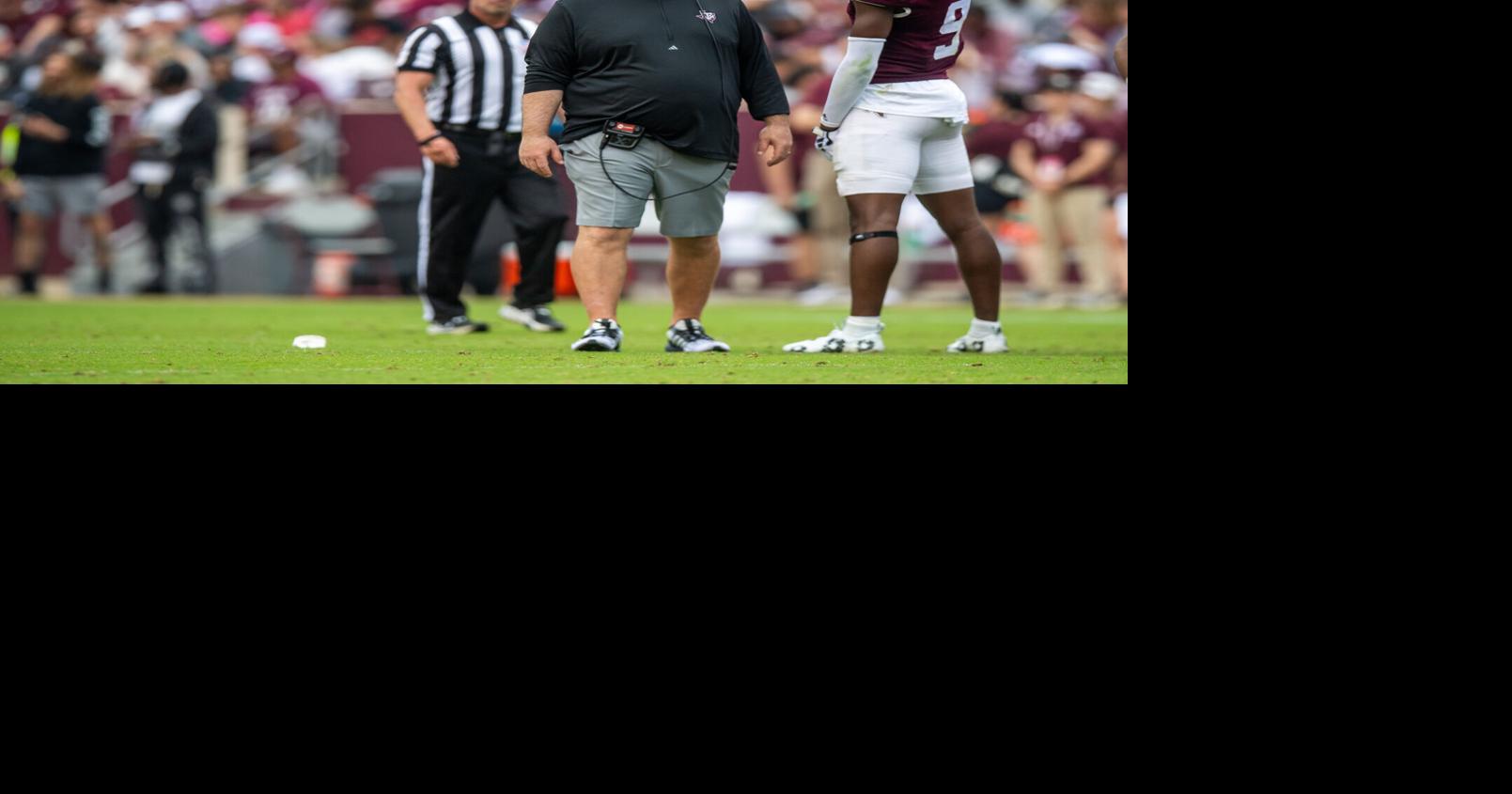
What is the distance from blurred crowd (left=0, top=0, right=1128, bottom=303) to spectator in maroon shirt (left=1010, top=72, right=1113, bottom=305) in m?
0.01

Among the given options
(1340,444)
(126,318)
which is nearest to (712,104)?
(1340,444)

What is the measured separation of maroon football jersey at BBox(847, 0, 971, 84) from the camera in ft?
20.8

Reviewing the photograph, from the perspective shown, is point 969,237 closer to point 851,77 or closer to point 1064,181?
point 851,77

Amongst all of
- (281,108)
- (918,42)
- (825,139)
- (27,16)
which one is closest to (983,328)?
(825,139)

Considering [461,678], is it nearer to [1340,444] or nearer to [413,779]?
[413,779]

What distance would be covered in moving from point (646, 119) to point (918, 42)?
103 cm

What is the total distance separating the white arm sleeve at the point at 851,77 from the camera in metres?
6.23

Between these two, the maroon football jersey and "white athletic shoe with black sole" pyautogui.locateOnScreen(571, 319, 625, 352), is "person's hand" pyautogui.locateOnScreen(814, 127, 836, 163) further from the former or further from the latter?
"white athletic shoe with black sole" pyautogui.locateOnScreen(571, 319, 625, 352)

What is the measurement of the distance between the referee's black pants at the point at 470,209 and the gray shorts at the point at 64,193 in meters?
5.80

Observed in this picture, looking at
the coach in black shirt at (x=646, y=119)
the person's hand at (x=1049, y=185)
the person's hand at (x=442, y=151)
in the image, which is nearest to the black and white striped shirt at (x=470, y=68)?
the person's hand at (x=442, y=151)

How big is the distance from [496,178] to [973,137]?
17.7 feet

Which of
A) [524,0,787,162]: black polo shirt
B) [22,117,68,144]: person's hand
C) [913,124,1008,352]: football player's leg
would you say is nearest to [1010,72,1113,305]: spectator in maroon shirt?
[913,124,1008,352]: football player's leg

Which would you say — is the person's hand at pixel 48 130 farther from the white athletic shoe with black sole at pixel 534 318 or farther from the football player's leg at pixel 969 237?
the football player's leg at pixel 969 237

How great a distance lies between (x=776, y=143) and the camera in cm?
618
